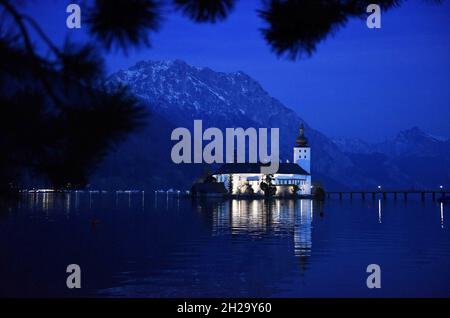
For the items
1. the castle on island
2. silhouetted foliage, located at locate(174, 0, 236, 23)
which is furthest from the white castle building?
silhouetted foliage, located at locate(174, 0, 236, 23)

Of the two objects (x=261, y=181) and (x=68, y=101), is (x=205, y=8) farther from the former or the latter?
(x=261, y=181)

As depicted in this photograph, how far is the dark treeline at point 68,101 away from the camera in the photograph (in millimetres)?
5578

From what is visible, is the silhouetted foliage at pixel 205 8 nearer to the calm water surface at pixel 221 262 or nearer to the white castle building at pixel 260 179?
the calm water surface at pixel 221 262

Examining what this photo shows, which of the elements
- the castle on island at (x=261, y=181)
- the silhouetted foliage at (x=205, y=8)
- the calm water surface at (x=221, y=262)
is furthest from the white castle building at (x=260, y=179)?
the silhouetted foliage at (x=205, y=8)

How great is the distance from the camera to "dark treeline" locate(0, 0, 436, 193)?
5.58m

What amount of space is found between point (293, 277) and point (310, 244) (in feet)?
51.3

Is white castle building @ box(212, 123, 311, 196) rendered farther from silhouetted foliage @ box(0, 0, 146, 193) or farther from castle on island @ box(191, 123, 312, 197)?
silhouetted foliage @ box(0, 0, 146, 193)

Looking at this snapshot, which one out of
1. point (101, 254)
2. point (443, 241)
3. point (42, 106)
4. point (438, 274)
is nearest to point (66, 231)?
point (101, 254)

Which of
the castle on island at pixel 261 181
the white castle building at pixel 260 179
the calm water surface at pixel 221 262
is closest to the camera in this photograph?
the calm water surface at pixel 221 262

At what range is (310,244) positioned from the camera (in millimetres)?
40906

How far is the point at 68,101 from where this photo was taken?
19.0 ft

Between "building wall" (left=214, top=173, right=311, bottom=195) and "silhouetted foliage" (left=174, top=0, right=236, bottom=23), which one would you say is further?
"building wall" (left=214, top=173, right=311, bottom=195)
